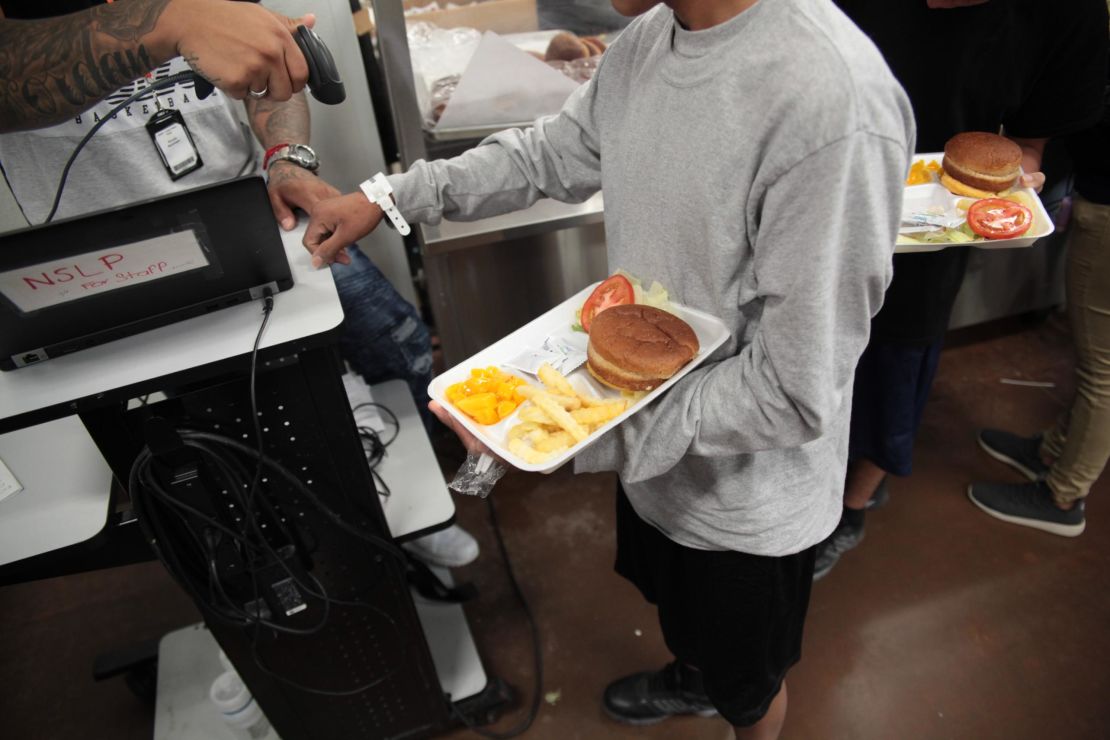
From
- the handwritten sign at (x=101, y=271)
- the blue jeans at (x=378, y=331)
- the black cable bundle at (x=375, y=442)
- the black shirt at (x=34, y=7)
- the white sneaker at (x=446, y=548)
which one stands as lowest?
the white sneaker at (x=446, y=548)

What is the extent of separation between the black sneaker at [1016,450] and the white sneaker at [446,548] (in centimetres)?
188

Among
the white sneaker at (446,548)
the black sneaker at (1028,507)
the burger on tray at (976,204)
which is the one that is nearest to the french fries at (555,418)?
the burger on tray at (976,204)

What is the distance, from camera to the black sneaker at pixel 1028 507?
6.93ft

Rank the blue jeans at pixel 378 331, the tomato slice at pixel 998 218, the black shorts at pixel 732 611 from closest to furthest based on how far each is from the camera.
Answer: the black shorts at pixel 732 611 → the tomato slice at pixel 998 218 → the blue jeans at pixel 378 331

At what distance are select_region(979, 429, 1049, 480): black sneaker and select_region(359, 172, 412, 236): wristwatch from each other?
2.27m

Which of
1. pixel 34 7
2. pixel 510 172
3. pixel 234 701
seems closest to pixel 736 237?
pixel 510 172

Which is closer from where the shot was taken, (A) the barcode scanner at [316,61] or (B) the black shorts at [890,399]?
(A) the barcode scanner at [316,61]

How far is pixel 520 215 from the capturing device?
6.03 ft

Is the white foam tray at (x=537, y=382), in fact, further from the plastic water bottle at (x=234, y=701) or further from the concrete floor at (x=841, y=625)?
the concrete floor at (x=841, y=625)

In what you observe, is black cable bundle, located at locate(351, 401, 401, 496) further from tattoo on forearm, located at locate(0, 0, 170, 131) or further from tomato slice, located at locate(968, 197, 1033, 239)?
tomato slice, located at locate(968, 197, 1033, 239)

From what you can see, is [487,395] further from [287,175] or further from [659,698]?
[659,698]

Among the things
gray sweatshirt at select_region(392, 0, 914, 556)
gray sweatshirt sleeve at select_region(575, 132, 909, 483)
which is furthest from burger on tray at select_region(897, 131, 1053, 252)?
gray sweatshirt sleeve at select_region(575, 132, 909, 483)

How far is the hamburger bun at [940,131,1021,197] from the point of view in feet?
4.58

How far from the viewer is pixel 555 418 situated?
0.92 m
